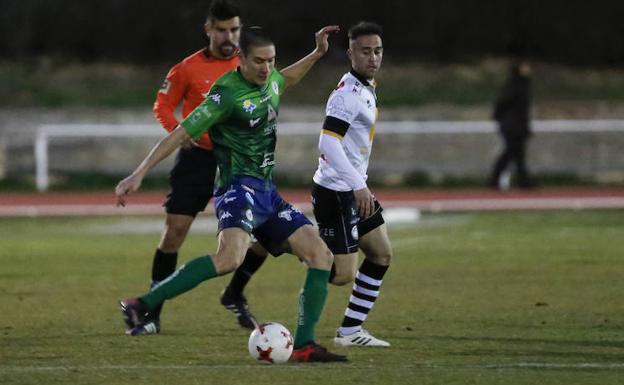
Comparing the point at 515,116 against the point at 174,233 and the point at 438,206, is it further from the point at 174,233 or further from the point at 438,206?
the point at 174,233

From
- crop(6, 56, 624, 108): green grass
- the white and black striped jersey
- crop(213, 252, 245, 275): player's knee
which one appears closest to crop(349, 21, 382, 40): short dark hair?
the white and black striped jersey

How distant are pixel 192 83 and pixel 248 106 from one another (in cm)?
175

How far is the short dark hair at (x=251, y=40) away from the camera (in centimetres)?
899

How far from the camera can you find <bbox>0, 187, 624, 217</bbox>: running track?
23.0 m

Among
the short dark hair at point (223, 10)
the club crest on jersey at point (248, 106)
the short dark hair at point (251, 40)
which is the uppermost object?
the short dark hair at point (223, 10)

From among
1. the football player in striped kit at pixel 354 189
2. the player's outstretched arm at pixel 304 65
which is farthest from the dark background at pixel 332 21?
the football player in striped kit at pixel 354 189

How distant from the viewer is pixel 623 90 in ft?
107

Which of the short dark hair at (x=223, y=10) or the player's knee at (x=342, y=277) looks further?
the short dark hair at (x=223, y=10)

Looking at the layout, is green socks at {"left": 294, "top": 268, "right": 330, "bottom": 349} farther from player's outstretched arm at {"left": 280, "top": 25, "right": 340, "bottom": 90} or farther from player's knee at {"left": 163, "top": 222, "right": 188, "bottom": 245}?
player's knee at {"left": 163, "top": 222, "right": 188, "bottom": 245}

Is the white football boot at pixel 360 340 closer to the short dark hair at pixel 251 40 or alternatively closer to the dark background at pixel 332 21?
the short dark hair at pixel 251 40

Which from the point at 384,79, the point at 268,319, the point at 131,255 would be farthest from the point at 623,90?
the point at 268,319

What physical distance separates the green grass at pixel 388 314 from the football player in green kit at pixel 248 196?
15.9 inches

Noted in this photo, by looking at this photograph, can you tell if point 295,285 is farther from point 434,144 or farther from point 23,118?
point 23,118

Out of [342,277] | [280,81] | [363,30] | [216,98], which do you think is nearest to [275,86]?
[280,81]
